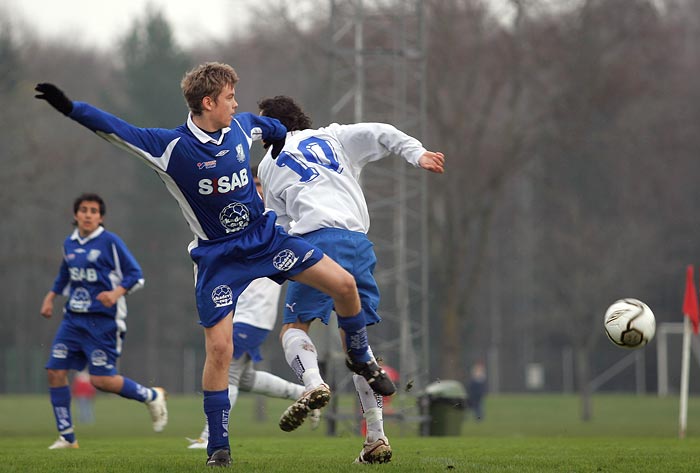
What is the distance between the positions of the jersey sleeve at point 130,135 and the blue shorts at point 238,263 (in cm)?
57

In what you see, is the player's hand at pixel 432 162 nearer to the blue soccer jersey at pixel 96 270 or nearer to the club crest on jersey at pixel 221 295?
the club crest on jersey at pixel 221 295

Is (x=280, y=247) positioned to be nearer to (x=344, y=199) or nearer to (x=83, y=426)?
(x=344, y=199)

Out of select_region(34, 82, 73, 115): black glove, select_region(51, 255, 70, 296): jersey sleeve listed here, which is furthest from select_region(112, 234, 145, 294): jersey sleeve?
select_region(34, 82, 73, 115): black glove

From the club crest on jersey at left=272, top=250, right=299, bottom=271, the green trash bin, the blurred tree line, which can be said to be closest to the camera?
the club crest on jersey at left=272, top=250, right=299, bottom=271

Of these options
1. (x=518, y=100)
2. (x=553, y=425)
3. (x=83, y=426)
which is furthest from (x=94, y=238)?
(x=518, y=100)

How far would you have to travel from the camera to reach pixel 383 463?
22.1 ft

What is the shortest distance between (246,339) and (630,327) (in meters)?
3.31

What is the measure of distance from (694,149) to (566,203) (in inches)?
212

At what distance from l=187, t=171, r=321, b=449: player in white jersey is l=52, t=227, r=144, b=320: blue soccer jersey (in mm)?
1026

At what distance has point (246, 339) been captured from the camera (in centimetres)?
997

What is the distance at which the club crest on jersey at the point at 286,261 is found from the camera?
253 inches

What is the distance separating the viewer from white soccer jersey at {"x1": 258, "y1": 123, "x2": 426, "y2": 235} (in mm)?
7062

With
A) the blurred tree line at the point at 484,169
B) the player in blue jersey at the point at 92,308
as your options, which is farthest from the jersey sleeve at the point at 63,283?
the blurred tree line at the point at 484,169

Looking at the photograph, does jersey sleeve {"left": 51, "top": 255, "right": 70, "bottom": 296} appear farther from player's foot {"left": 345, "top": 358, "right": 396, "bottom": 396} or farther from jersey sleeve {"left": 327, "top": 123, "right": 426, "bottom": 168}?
player's foot {"left": 345, "top": 358, "right": 396, "bottom": 396}
